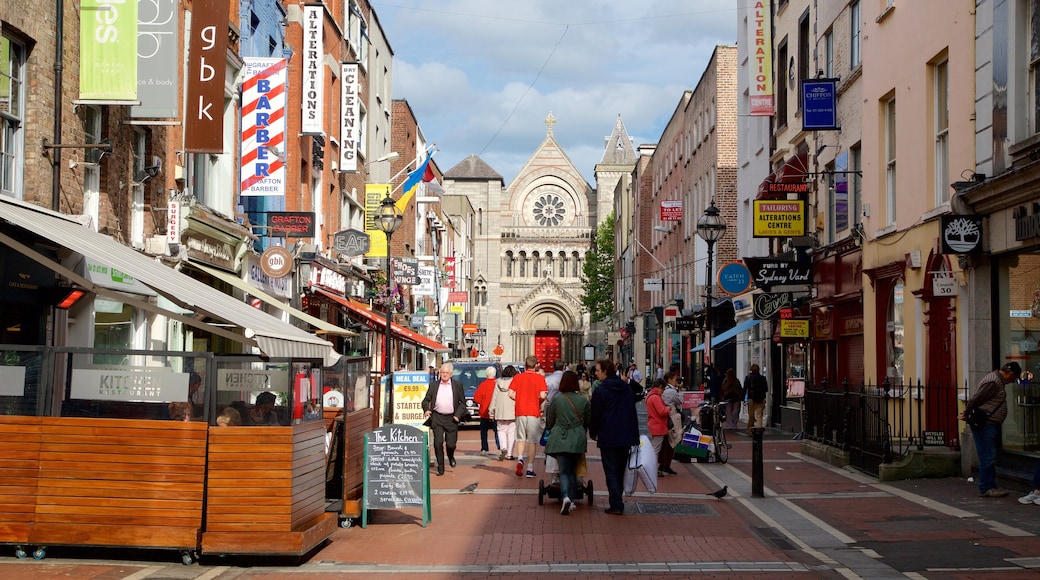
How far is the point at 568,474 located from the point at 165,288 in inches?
200

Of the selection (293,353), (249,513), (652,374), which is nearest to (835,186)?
(293,353)

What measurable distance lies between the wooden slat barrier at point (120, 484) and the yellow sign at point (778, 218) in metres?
17.4

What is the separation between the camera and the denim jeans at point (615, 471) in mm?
13102

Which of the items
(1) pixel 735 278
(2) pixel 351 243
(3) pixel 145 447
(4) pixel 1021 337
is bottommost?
(3) pixel 145 447

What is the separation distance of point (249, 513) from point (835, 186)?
16.8 meters

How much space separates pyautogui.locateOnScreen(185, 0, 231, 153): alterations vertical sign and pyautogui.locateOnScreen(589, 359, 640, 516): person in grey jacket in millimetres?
7511

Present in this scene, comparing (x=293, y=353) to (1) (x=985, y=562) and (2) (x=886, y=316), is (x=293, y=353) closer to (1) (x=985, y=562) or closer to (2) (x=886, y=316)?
(1) (x=985, y=562)

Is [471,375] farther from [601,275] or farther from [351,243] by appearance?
[601,275]

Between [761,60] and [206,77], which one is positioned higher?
[761,60]

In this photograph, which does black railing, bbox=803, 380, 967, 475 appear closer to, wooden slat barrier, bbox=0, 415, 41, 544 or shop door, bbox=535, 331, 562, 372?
wooden slat barrier, bbox=0, 415, 41, 544

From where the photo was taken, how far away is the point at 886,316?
2022cm

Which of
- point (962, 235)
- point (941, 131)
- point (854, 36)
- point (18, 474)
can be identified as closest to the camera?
point (18, 474)

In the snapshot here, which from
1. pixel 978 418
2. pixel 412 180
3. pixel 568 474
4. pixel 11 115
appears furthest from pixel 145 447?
pixel 412 180

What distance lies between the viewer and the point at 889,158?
20016 millimetres
